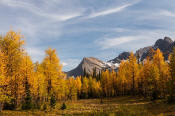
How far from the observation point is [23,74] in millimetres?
25078

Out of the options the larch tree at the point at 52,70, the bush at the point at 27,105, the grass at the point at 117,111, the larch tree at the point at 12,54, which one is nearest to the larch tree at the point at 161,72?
the grass at the point at 117,111

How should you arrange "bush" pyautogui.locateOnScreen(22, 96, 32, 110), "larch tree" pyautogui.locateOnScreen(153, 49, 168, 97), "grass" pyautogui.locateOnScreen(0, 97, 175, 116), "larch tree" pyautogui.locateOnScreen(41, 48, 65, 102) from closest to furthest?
"grass" pyautogui.locateOnScreen(0, 97, 175, 116) < "bush" pyautogui.locateOnScreen(22, 96, 32, 110) < "larch tree" pyautogui.locateOnScreen(41, 48, 65, 102) < "larch tree" pyautogui.locateOnScreen(153, 49, 168, 97)

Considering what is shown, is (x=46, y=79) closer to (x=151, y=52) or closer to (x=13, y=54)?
(x=13, y=54)

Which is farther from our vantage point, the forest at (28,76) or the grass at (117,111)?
the forest at (28,76)

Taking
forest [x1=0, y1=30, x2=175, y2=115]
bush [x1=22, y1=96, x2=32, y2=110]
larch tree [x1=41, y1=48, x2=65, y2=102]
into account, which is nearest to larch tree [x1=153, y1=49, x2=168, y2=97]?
forest [x1=0, y1=30, x2=175, y2=115]

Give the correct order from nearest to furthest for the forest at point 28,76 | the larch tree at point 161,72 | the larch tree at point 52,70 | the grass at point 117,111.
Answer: the grass at point 117,111
the forest at point 28,76
the larch tree at point 52,70
the larch tree at point 161,72

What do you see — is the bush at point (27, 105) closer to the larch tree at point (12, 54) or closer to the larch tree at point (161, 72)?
the larch tree at point (12, 54)

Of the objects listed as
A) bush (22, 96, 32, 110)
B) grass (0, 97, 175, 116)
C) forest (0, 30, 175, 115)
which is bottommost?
grass (0, 97, 175, 116)

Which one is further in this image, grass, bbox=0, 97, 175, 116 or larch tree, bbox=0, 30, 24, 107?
larch tree, bbox=0, 30, 24, 107

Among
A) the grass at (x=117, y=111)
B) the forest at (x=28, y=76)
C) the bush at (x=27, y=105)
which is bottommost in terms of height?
the grass at (x=117, y=111)

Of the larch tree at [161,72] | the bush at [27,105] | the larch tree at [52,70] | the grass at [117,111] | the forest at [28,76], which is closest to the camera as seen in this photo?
the grass at [117,111]

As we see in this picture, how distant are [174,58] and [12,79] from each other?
1343 inches

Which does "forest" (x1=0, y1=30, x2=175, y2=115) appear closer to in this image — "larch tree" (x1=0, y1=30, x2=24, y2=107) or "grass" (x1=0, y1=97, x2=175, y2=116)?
"larch tree" (x1=0, y1=30, x2=24, y2=107)

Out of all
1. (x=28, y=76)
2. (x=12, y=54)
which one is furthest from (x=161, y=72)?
(x=12, y=54)
